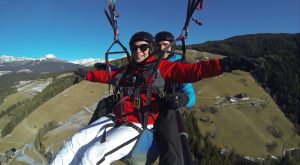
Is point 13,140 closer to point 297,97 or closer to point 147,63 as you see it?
point 147,63

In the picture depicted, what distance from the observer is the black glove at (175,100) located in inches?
219

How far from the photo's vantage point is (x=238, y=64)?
16.0ft

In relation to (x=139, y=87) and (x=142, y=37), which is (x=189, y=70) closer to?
(x=139, y=87)

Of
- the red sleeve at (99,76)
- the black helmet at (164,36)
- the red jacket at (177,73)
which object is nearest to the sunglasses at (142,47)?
the red jacket at (177,73)

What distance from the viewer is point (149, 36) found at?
6.51 metres

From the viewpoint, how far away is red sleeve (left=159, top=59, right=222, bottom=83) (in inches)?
208

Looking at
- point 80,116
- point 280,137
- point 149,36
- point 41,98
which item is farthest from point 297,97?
point 149,36

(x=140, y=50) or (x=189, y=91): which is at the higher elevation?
(x=140, y=50)

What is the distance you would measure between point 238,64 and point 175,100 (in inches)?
51.7

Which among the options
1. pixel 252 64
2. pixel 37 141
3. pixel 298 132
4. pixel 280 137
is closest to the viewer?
pixel 252 64

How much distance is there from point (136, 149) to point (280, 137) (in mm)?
130258

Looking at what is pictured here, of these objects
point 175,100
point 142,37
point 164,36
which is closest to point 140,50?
point 142,37

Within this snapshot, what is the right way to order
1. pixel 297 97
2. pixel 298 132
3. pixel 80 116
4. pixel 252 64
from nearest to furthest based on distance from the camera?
pixel 252 64
pixel 80 116
pixel 298 132
pixel 297 97

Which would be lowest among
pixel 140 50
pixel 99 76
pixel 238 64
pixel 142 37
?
pixel 99 76
